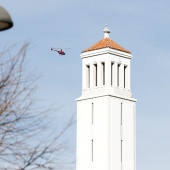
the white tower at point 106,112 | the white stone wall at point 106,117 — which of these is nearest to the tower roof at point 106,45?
the white tower at point 106,112

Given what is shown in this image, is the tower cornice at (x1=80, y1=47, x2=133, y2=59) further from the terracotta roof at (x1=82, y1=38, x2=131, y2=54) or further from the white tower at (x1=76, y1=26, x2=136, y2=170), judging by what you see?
the terracotta roof at (x1=82, y1=38, x2=131, y2=54)

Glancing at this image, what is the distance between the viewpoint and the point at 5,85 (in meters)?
18.9

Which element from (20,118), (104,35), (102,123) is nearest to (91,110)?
(102,123)

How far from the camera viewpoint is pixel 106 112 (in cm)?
8938

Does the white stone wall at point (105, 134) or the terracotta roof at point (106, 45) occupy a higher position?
the terracotta roof at point (106, 45)

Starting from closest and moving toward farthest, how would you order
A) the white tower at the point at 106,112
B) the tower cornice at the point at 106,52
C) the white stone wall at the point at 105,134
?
the white stone wall at the point at 105,134, the white tower at the point at 106,112, the tower cornice at the point at 106,52

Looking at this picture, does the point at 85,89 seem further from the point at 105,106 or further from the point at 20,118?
the point at 20,118

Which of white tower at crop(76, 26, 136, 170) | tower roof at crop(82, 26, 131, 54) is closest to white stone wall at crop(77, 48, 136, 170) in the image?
white tower at crop(76, 26, 136, 170)

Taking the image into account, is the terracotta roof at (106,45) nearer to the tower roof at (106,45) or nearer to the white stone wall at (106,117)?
the tower roof at (106,45)

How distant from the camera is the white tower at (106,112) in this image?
3511 inches

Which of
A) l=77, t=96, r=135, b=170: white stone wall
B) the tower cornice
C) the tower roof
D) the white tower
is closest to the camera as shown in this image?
l=77, t=96, r=135, b=170: white stone wall

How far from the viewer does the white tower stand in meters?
89.2

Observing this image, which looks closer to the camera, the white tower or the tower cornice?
the white tower

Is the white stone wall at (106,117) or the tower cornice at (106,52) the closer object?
the white stone wall at (106,117)
